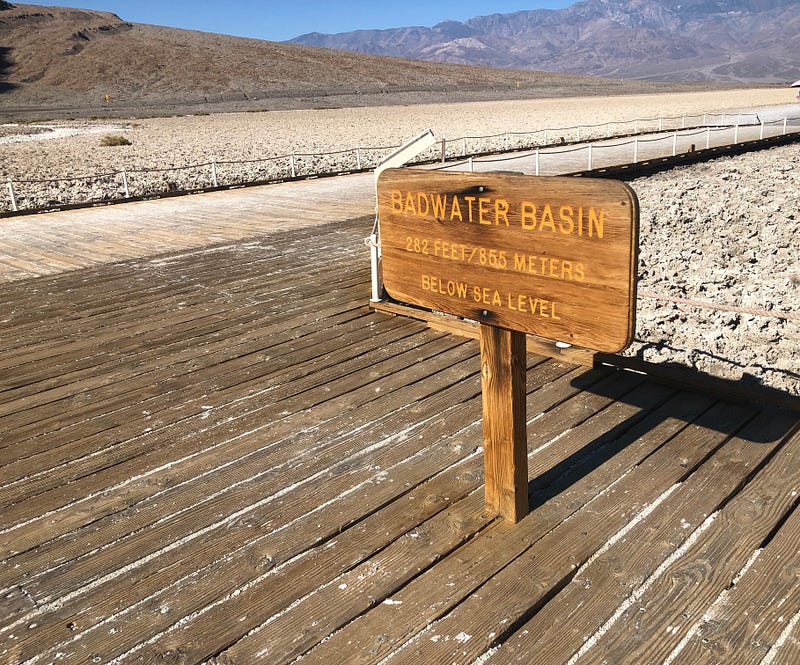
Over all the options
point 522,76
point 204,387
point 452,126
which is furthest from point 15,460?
point 522,76

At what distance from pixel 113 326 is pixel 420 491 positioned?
3404mm

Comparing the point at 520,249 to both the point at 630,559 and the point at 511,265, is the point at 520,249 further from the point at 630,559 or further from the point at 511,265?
the point at 630,559

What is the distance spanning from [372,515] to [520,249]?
3.94 ft

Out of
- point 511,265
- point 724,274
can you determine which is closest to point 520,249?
point 511,265

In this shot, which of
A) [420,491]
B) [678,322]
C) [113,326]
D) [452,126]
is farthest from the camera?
[452,126]

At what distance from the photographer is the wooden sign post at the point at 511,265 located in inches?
92.5

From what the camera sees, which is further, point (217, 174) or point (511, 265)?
point (217, 174)

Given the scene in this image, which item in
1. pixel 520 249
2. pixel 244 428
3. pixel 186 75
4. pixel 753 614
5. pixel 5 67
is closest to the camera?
pixel 753 614

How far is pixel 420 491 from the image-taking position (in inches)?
126

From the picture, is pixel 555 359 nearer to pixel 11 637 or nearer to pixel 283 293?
pixel 283 293

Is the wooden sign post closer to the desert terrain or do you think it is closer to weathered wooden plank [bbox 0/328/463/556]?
weathered wooden plank [bbox 0/328/463/556]

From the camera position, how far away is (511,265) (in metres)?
2.62

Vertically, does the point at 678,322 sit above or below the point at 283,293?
below

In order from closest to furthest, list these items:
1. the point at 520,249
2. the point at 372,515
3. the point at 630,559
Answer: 1. the point at 520,249
2. the point at 630,559
3. the point at 372,515
